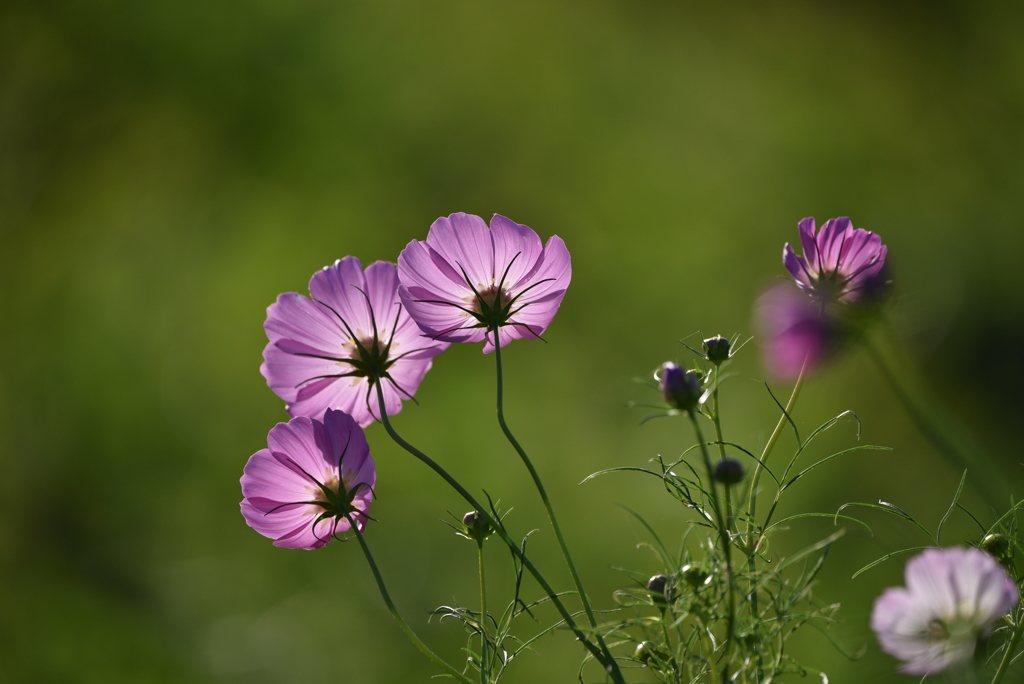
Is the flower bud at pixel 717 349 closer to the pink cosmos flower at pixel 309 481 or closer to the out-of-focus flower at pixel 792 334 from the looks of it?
the out-of-focus flower at pixel 792 334

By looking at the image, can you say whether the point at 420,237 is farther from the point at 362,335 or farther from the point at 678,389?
the point at 678,389

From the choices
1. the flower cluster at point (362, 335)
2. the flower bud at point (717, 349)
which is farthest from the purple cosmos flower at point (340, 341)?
the flower bud at point (717, 349)

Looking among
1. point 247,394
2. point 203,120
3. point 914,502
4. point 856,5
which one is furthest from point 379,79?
point 914,502

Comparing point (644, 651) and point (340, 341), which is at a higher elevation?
point (340, 341)

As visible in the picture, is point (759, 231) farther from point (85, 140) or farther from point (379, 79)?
point (85, 140)

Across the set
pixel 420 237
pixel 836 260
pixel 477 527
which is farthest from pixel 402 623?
pixel 420 237
